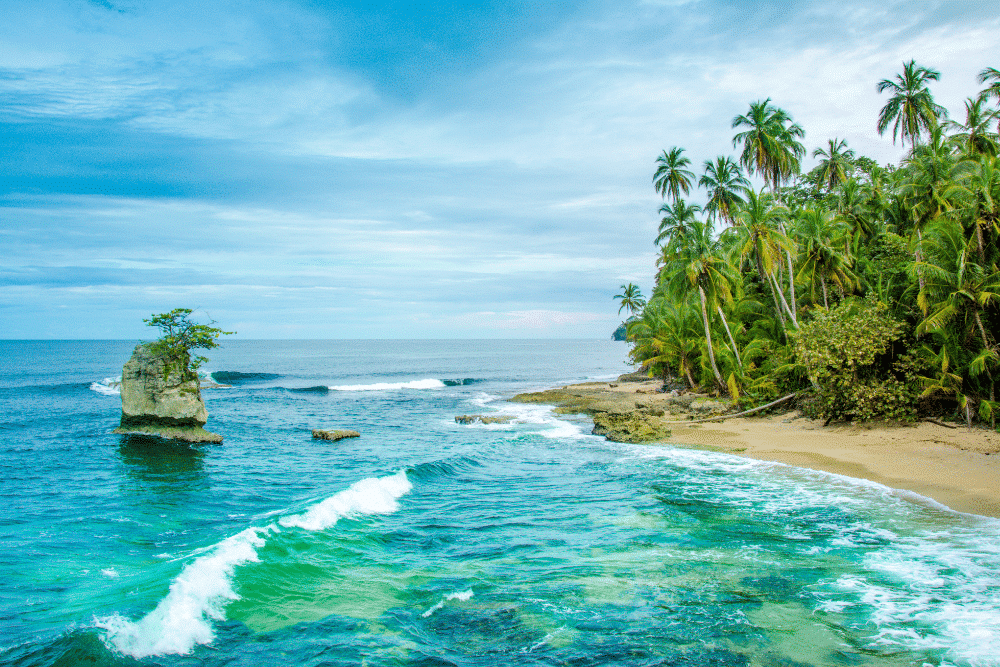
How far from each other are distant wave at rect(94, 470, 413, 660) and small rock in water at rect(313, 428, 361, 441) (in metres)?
13.7

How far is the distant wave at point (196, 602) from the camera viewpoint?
27.2 feet

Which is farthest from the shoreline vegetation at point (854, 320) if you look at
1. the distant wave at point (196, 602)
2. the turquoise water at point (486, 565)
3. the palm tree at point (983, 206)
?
the distant wave at point (196, 602)

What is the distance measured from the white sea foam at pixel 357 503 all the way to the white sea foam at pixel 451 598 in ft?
17.0

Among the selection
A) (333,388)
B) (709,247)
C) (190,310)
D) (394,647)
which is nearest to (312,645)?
(394,647)

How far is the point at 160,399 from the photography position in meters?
24.5

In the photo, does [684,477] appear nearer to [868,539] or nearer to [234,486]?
[868,539]

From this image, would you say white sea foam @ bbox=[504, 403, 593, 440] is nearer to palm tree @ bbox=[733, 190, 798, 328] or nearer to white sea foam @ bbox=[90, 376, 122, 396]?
palm tree @ bbox=[733, 190, 798, 328]

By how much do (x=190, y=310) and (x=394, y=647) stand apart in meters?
21.0

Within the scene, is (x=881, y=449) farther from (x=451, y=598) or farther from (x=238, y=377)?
(x=238, y=377)

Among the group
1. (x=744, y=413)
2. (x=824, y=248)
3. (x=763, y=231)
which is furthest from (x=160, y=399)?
(x=824, y=248)

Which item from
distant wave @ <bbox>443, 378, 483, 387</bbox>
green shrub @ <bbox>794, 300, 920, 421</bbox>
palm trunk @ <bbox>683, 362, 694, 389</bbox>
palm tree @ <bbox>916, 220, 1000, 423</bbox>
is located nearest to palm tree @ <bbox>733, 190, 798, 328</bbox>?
green shrub @ <bbox>794, 300, 920, 421</bbox>

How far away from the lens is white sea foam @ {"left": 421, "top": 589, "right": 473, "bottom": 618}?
916cm

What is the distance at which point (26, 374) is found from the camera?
68250mm

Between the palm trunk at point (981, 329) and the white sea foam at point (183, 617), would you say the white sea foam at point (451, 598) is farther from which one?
the palm trunk at point (981, 329)
